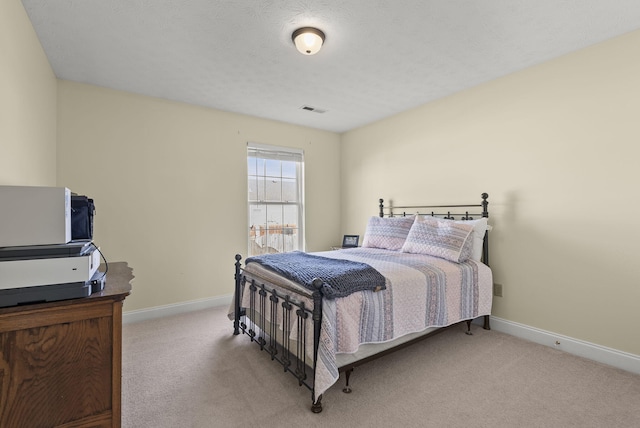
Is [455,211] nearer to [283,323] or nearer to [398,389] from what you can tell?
[398,389]

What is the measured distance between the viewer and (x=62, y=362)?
1.27 m

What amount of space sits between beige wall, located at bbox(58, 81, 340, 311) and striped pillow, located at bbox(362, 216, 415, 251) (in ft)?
5.60

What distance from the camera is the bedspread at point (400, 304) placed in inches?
71.5

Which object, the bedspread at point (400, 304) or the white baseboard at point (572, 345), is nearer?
the bedspread at point (400, 304)

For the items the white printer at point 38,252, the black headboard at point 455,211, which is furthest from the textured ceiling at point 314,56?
the white printer at point 38,252

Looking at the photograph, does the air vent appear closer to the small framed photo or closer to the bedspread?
the small framed photo

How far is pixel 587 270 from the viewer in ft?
8.08

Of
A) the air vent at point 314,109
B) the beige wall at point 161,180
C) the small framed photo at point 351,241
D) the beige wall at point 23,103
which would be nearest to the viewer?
the beige wall at point 23,103

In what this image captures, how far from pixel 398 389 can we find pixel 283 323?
2.97ft

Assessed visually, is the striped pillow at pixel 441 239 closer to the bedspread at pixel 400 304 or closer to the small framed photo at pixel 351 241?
the bedspread at pixel 400 304

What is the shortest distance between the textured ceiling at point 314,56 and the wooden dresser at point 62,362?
1889 millimetres

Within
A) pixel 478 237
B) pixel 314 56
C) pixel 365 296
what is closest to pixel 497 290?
pixel 478 237

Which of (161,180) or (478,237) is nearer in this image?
(478,237)

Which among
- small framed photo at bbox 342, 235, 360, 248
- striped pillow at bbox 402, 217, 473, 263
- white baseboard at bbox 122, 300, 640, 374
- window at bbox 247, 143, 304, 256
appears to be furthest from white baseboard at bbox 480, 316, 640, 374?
window at bbox 247, 143, 304, 256
